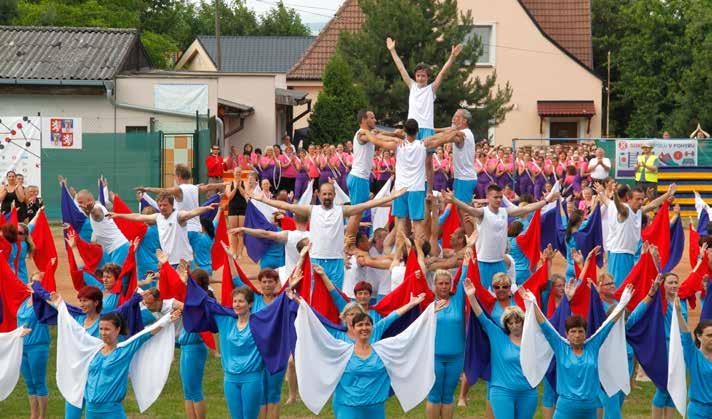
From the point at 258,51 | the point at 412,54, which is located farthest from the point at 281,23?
the point at 412,54

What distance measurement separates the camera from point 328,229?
14.6m

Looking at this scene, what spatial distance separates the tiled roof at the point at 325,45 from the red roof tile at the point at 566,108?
8.71 m

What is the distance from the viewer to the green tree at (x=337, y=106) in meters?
39.4

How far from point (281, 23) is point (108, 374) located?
82217mm

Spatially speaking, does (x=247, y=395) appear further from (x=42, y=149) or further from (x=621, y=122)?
(x=621, y=122)

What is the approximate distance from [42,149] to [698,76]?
28.1m

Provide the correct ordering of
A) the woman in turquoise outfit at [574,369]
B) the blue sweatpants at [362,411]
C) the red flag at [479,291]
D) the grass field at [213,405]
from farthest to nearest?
the grass field at [213,405] < the red flag at [479,291] < the woman in turquoise outfit at [574,369] < the blue sweatpants at [362,411]

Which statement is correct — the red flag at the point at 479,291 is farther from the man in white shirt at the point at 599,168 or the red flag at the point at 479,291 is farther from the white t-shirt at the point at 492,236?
the man in white shirt at the point at 599,168

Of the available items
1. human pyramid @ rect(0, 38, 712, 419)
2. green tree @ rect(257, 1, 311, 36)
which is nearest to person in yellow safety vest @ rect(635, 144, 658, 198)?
human pyramid @ rect(0, 38, 712, 419)

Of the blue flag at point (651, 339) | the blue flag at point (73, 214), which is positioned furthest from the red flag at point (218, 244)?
the blue flag at point (651, 339)

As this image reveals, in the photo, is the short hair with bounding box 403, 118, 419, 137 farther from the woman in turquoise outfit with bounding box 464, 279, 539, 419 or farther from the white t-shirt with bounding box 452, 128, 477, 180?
the woman in turquoise outfit with bounding box 464, 279, 539, 419

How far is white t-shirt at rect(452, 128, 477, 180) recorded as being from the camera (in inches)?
715

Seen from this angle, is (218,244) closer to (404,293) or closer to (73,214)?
(73,214)

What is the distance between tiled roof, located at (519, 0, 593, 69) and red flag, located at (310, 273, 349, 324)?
43861 millimetres
